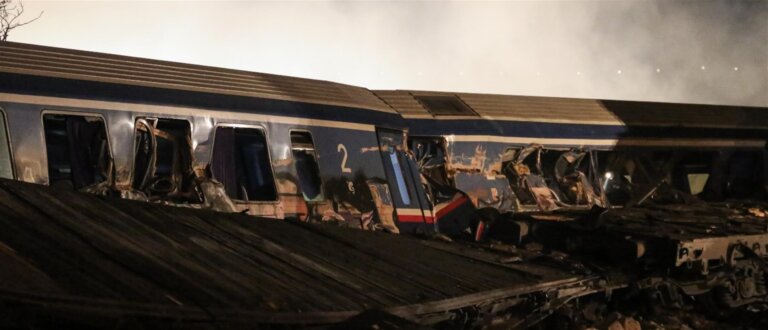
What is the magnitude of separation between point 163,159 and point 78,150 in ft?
3.40

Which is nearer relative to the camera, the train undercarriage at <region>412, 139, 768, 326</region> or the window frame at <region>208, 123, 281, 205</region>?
the window frame at <region>208, 123, 281, 205</region>

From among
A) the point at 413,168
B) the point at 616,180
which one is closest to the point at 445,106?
the point at 413,168

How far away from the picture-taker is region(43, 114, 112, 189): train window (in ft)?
28.6

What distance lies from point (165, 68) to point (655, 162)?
31.7ft

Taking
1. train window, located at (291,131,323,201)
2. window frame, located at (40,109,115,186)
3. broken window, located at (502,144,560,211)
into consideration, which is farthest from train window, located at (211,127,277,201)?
broken window, located at (502,144,560,211)

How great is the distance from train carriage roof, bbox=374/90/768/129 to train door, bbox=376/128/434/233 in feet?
3.55

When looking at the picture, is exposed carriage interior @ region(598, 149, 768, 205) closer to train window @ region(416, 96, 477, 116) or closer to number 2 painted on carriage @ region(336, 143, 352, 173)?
train window @ region(416, 96, 477, 116)

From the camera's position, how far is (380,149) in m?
11.5

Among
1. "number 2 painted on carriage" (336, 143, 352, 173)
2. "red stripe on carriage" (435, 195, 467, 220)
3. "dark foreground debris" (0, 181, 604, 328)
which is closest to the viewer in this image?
"dark foreground debris" (0, 181, 604, 328)

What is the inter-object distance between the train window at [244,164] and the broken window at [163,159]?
47 centimetres

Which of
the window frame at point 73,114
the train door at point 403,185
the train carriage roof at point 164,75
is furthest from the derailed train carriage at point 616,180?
the window frame at point 73,114

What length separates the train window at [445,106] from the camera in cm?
1337

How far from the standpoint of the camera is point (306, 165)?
10633 mm

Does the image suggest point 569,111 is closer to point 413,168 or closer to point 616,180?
point 616,180
